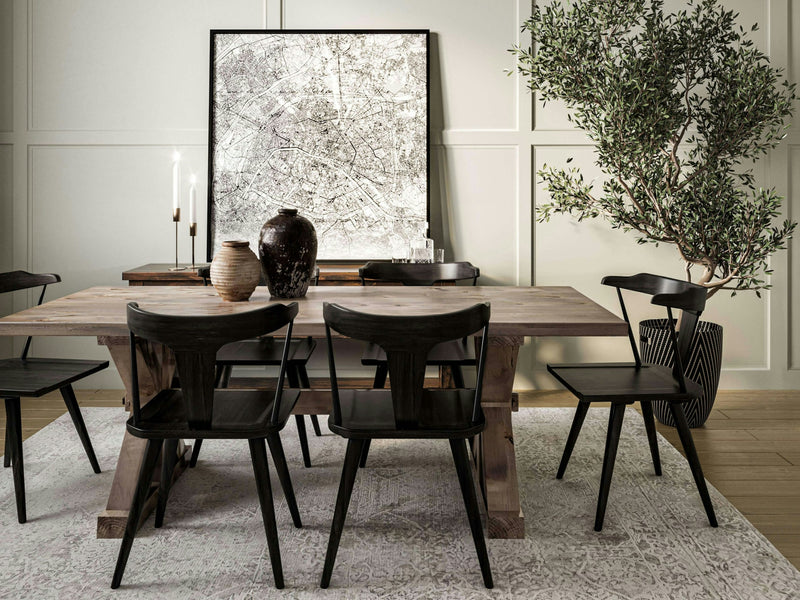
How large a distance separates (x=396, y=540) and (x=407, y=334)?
0.82 meters

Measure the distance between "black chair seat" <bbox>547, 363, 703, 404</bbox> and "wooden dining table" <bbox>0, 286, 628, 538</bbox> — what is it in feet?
0.85

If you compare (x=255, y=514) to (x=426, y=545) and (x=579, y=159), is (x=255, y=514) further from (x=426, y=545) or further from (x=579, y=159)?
(x=579, y=159)

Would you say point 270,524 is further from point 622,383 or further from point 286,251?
point 622,383

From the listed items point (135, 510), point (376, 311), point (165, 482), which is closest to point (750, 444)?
point (376, 311)

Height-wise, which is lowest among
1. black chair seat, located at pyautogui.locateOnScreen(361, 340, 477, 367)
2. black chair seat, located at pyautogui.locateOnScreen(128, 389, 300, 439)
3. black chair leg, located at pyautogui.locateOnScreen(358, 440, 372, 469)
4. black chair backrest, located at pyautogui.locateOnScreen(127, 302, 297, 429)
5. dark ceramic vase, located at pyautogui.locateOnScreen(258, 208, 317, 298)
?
black chair leg, located at pyautogui.locateOnScreen(358, 440, 372, 469)

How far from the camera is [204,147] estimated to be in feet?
13.8

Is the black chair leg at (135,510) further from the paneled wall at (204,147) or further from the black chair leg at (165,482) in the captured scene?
the paneled wall at (204,147)

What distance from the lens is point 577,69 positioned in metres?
3.69

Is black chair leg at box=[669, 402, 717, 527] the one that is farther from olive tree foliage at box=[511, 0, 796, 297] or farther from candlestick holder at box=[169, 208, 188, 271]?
candlestick holder at box=[169, 208, 188, 271]

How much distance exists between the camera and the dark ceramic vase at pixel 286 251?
2598 mm

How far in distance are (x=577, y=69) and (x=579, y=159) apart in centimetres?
67

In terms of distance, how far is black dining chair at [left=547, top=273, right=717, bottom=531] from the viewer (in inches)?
92.8

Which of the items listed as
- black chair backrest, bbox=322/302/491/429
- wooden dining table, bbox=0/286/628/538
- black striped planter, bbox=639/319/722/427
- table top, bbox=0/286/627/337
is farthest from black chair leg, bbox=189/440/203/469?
black striped planter, bbox=639/319/722/427

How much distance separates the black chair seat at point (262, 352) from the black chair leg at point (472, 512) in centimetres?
102
